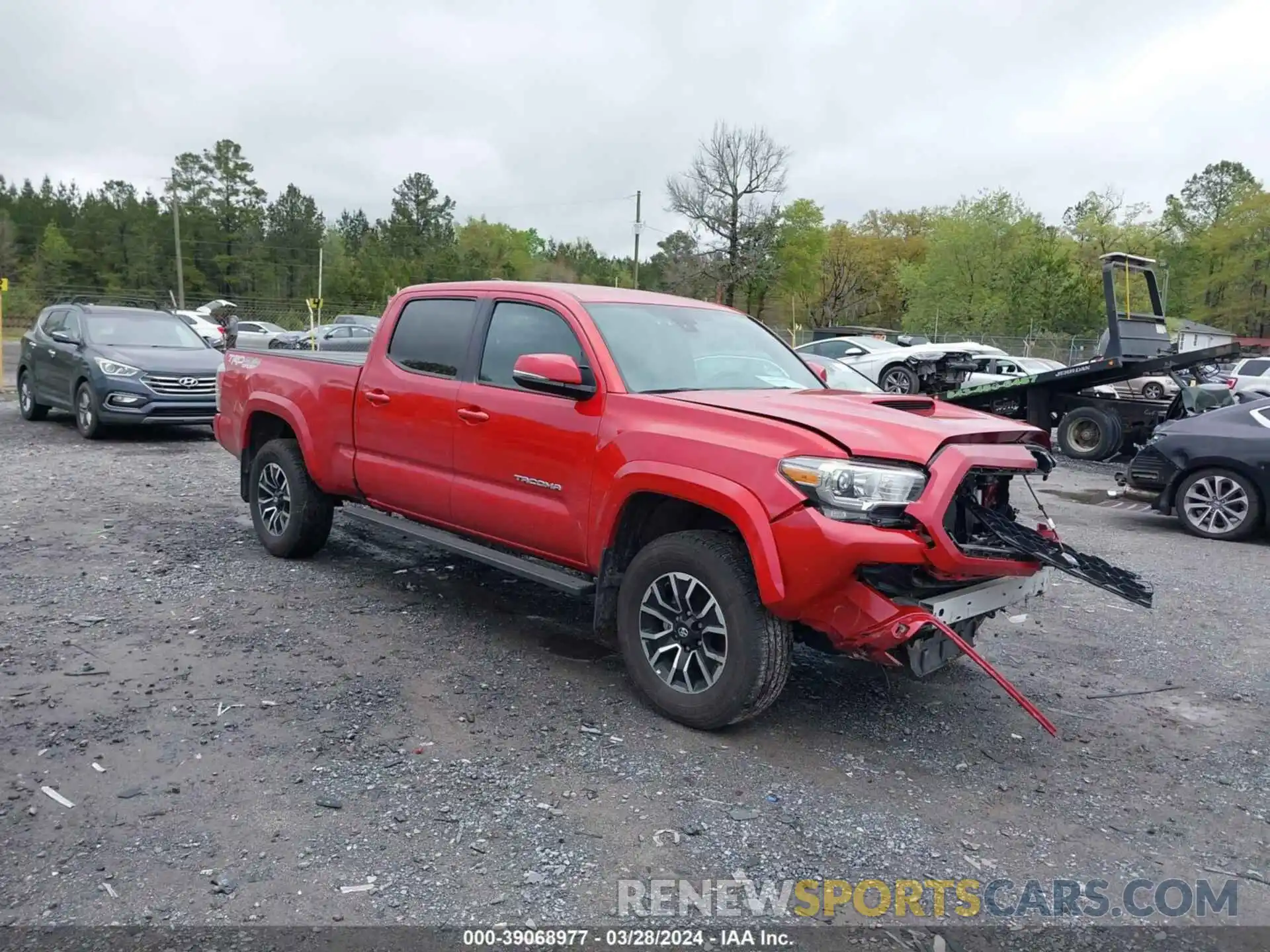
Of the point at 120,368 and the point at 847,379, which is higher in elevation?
the point at 847,379

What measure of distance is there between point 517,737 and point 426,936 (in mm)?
1299

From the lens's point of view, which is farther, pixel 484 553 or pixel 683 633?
pixel 484 553

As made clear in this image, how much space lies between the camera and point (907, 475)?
3639 mm

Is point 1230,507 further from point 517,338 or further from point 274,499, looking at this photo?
point 274,499

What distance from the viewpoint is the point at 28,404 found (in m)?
13.4

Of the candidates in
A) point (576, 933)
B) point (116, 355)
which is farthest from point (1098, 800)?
point (116, 355)

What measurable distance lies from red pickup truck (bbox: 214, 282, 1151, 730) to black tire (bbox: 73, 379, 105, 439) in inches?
282

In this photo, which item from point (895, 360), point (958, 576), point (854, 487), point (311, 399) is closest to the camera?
point (854, 487)

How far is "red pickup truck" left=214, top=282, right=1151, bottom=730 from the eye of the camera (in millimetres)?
3635

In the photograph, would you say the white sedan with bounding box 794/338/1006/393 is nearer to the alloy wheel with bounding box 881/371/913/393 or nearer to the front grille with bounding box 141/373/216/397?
the alloy wheel with bounding box 881/371/913/393

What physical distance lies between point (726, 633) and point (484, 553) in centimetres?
161

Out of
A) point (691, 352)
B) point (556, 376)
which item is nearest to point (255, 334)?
point (691, 352)

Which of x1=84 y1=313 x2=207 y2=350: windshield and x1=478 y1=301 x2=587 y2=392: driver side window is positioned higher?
x1=84 y1=313 x2=207 y2=350: windshield

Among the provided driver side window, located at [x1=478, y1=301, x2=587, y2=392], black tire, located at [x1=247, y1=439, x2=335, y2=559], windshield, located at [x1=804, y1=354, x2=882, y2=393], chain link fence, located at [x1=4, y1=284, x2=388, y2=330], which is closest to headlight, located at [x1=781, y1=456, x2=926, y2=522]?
driver side window, located at [x1=478, y1=301, x2=587, y2=392]
